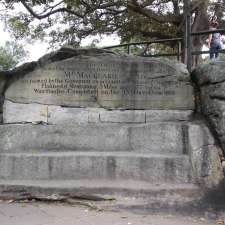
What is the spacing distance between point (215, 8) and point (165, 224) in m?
14.9

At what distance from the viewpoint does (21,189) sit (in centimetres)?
620

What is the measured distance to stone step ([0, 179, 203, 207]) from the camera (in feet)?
19.6

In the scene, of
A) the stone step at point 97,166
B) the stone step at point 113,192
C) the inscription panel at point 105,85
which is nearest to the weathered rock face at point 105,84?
the inscription panel at point 105,85

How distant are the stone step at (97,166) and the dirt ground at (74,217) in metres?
0.57

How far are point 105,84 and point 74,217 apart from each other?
2.41 m

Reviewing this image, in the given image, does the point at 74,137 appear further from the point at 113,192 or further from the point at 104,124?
the point at 113,192

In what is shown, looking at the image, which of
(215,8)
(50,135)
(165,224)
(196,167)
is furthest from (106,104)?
(215,8)

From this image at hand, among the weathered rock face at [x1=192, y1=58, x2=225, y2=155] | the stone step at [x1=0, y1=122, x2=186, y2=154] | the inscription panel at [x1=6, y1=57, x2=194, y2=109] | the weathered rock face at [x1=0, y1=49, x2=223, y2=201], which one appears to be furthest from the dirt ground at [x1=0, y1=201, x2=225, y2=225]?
the inscription panel at [x1=6, y1=57, x2=194, y2=109]

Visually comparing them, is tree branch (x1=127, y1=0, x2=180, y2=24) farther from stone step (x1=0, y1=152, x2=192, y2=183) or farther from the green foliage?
the green foliage

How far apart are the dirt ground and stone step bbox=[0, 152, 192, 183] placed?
0.57m

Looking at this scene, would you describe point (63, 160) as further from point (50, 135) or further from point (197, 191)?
point (197, 191)

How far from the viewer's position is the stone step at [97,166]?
6324mm

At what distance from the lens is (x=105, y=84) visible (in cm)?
708

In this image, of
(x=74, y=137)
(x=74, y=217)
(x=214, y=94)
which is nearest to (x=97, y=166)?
(x=74, y=137)
